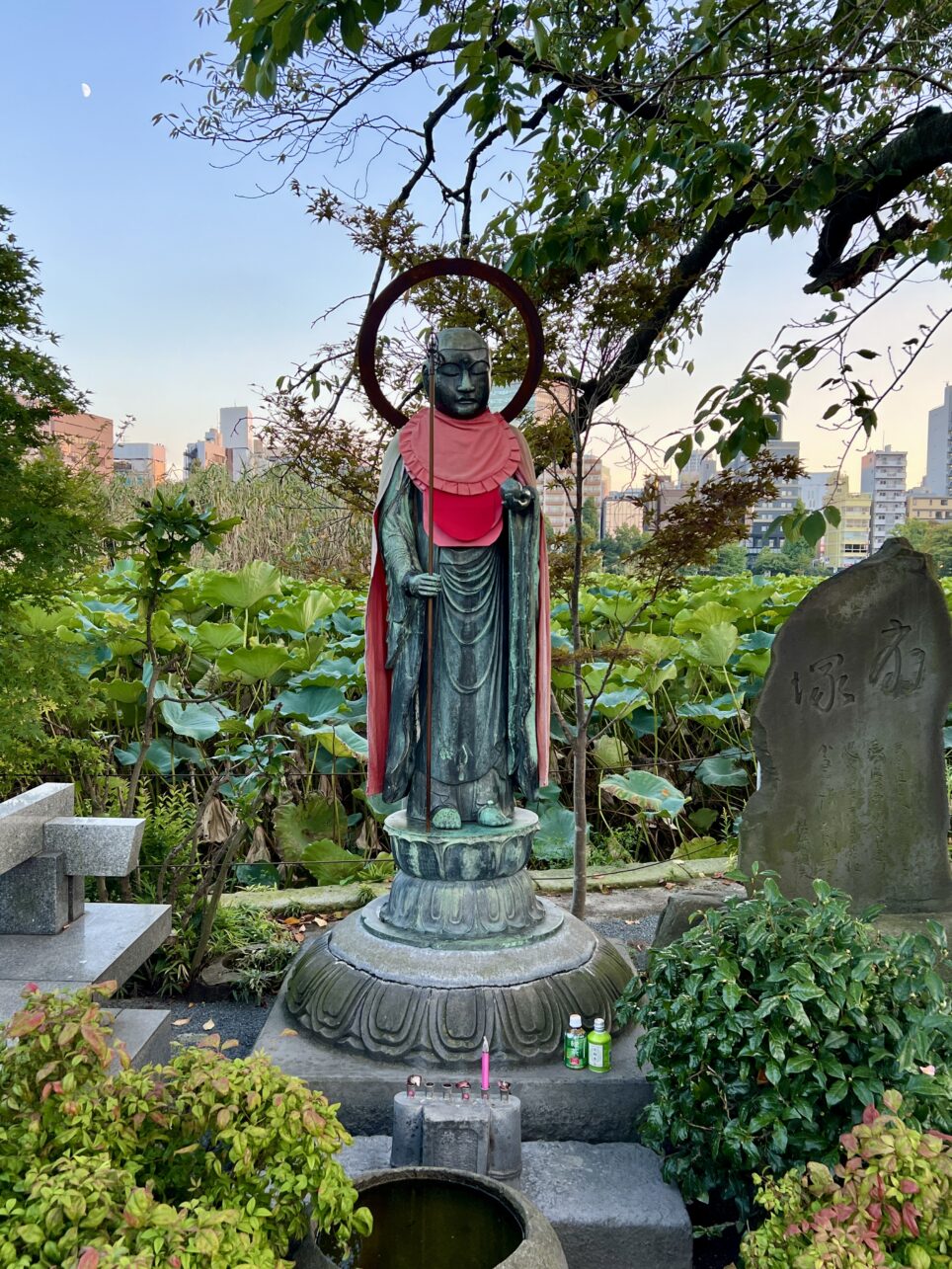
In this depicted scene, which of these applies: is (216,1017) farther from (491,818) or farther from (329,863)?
(491,818)

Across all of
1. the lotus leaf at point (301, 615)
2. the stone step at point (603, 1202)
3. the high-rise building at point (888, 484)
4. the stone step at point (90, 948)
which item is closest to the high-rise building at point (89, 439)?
the lotus leaf at point (301, 615)

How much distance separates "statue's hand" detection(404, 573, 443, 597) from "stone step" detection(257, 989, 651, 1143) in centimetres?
166

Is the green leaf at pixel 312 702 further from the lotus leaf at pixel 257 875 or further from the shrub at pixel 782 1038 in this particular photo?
the shrub at pixel 782 1038

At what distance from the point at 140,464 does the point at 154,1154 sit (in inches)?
986

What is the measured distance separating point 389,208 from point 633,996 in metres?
4.19

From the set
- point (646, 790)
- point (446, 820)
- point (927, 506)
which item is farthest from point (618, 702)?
point (927, 506)

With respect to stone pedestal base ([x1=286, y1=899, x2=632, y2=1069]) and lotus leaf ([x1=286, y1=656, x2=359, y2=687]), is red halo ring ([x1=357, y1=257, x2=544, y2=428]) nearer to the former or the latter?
stone pedestal base ([x1=286, y1=899, x2=632, y2=1069])

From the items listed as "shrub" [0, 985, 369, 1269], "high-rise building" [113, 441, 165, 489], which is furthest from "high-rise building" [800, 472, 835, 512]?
"high-rise building" [113, 441, 165, 489]

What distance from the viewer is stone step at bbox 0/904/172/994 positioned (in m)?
3.49

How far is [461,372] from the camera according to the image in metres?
3.62

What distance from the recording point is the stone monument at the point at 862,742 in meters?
4.14

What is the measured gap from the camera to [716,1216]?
2955 mm

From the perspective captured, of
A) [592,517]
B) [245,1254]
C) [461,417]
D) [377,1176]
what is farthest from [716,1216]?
[592,517]

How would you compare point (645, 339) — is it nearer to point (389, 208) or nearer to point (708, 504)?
point (708, 504)
